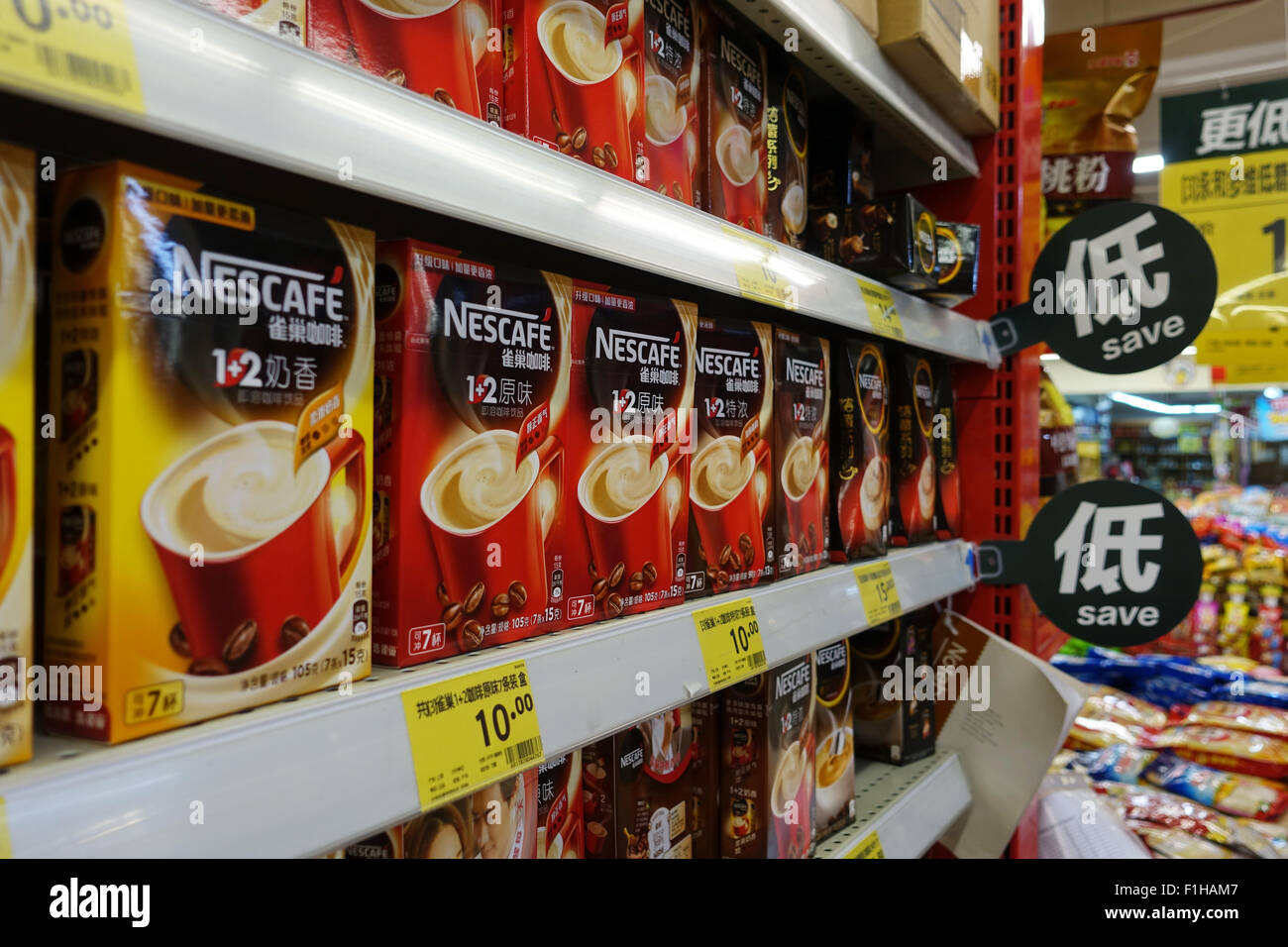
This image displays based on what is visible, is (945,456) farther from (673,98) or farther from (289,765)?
(289,765)

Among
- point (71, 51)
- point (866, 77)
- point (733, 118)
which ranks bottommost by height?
point (71, 51)

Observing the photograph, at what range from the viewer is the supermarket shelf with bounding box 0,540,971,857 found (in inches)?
17.7

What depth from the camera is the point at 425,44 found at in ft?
2.36

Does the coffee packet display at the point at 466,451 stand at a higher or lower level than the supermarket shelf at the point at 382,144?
lower

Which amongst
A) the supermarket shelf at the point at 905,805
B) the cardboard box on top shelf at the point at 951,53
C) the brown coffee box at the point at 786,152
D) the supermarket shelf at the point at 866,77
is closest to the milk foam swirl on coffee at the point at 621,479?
the brown coffee box at the point at 786,152

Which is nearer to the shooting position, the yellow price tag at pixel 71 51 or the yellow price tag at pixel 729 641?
the yellow price tag at pixel 71 51

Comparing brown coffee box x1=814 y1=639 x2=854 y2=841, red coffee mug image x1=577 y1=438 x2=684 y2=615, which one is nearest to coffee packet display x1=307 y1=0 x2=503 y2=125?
red coffee mug image x1=577 y1=438 x2=684 y2=615

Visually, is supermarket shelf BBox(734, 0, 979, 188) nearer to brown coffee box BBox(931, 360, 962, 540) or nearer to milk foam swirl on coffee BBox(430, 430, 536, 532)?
brown coffee box BBox(931, 360, 962, 540)

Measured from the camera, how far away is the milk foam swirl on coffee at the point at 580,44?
838mm

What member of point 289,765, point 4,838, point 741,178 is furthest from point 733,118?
point 4,838

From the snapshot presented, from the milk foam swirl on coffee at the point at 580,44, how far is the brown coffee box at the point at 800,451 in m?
0.42

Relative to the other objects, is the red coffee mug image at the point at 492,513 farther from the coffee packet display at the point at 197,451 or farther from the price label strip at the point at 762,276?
the price label strip at the point at 762,276

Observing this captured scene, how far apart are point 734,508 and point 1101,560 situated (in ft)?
3.37

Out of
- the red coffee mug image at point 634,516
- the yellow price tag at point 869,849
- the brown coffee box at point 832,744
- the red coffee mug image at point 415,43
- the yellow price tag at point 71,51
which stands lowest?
the yellow price tag at point 869,849
